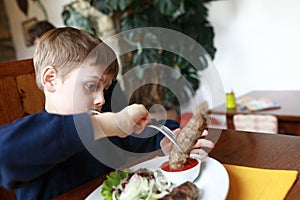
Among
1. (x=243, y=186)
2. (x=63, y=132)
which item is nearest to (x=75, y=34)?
(x=63, y=132)

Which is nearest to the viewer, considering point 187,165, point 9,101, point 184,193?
point 184,193

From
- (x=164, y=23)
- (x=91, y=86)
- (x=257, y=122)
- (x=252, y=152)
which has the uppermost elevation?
(x=164, y=23)

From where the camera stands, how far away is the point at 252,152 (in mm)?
735

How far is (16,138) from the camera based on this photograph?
0.53m

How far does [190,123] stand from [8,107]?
69cm

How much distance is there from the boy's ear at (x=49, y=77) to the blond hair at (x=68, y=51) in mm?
13

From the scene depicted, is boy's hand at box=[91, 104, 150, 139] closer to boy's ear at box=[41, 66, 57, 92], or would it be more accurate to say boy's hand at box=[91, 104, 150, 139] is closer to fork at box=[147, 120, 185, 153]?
fork at box=[147, 120, 185, 153]

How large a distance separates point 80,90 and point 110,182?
0.75 ft

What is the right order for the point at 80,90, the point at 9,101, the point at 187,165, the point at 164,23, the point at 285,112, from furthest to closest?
the point at 164,23, the point at 285,112, the point at 9,101, the point at 80,90, the point at 187,165

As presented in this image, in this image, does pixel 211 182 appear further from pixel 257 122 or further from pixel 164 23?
pixel 164 23

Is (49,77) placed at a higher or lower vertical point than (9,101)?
higher

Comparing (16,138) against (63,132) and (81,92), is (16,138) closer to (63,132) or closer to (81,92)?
(63,132)

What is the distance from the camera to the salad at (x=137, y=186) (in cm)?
53


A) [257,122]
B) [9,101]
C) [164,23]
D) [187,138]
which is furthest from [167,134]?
[164,23]
